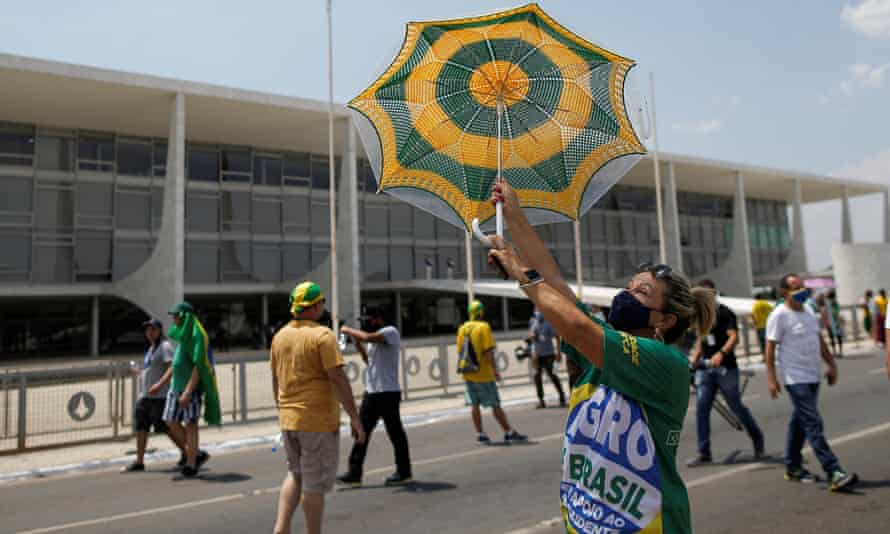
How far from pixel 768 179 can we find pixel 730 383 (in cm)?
4746

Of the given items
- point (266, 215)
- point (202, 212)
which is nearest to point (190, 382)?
point (202, 212)

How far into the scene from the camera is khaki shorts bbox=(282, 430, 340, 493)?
3977 millimetres

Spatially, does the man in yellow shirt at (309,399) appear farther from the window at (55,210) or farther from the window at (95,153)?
the window at (95,153)

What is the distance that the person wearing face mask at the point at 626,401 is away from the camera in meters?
1.92

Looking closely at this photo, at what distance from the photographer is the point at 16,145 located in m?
27.9

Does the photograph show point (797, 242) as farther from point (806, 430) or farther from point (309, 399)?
point (309, 399)

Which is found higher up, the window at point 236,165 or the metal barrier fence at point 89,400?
the window at point 236,165

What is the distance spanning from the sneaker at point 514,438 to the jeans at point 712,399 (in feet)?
7.81

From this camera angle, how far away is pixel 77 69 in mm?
24516

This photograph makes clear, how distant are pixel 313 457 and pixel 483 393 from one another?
436cm

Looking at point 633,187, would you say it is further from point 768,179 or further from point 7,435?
point 7,435

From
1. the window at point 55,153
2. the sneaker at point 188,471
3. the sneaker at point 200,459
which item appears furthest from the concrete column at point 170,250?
the sneaker at point 188,471

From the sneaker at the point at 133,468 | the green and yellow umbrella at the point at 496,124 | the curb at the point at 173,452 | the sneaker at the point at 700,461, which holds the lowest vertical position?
the curb at the point at 173,452

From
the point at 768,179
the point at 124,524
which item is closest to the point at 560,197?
the point at 124,524
